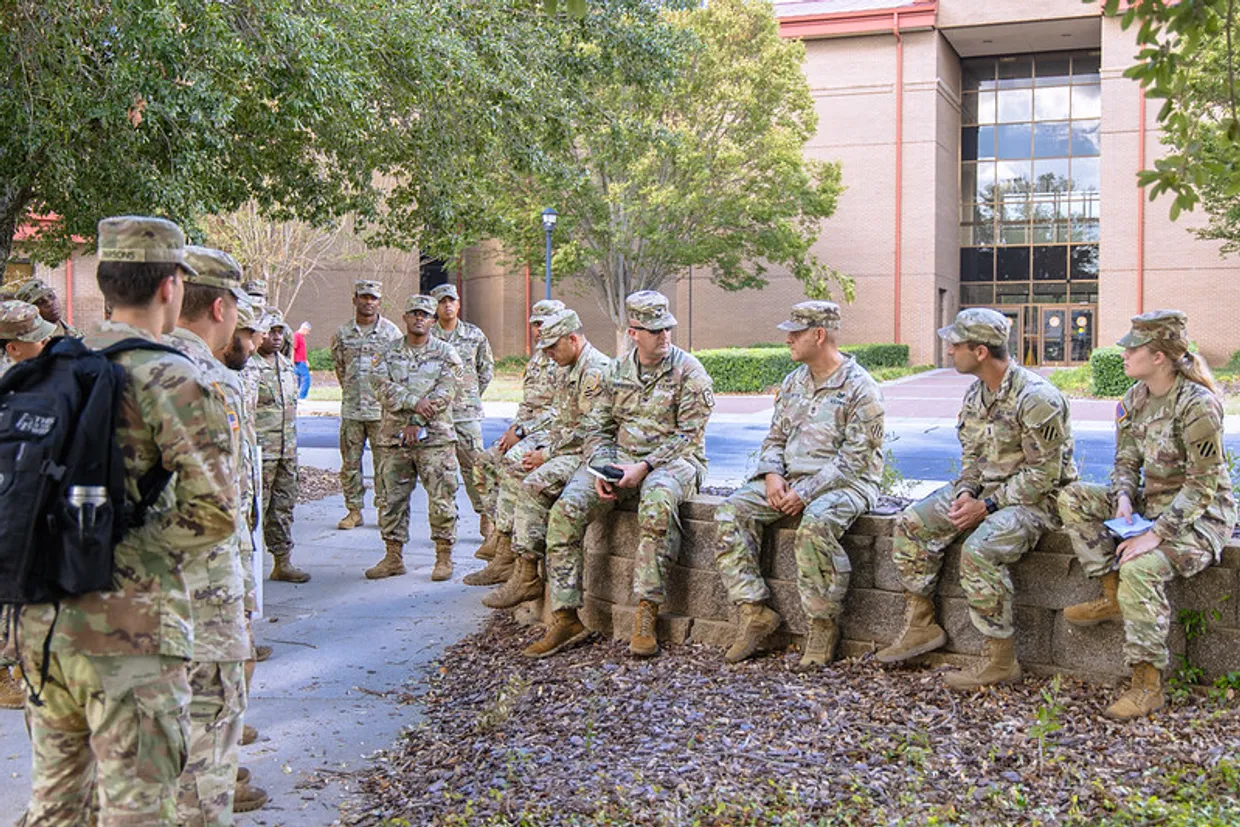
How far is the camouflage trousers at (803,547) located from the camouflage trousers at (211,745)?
9.94ft

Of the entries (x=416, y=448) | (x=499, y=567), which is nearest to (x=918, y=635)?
(x=499, y=567)

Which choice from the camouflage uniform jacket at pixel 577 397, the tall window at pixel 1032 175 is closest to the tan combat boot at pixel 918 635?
the camouflage uniform jacket at pixel 577 397

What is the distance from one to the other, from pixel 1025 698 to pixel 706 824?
1.95 metres

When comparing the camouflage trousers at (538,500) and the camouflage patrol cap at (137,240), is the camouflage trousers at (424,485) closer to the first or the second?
the camouflage trousers at (538,500)

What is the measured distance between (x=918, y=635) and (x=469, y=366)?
5912 mm

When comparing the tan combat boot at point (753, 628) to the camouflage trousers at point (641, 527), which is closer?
the tan combat boot at point (753, 628)

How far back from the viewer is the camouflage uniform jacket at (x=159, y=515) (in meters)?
3.00

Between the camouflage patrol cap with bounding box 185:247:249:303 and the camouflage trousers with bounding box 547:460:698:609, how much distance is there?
10.2 ft

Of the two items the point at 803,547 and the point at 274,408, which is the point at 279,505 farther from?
the point at 803,547

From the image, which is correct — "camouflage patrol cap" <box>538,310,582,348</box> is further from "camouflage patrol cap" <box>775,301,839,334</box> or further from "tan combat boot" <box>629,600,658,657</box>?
"tan combat boot" <box>629,600,658,657</box>

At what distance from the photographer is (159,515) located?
3064mm

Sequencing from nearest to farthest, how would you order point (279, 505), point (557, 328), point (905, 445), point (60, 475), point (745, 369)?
point (60, 475), point (557, 328), point (279, 505), point (905, 445), point (745, 369)

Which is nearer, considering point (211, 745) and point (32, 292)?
point (211, 745)

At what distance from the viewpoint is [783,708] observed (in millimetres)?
5324
